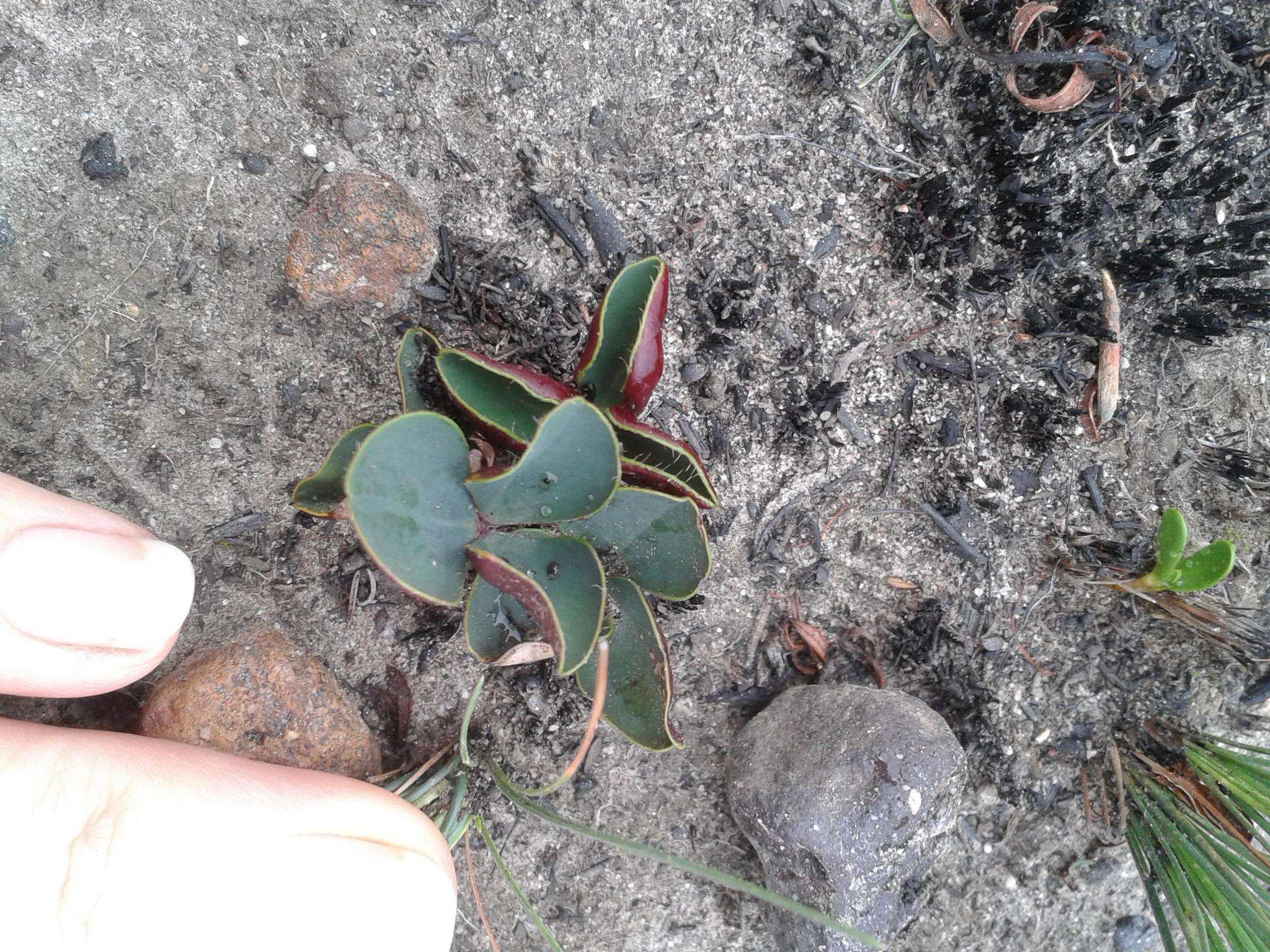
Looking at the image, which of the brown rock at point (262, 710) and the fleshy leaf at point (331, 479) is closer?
the fleshy leaf at point (331, 479)

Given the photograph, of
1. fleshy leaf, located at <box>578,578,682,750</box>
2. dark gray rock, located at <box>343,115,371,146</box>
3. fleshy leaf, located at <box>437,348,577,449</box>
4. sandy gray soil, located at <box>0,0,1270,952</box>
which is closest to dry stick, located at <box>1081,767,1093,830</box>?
sandy gray soil, located at <box>0,0,1270,952</box>

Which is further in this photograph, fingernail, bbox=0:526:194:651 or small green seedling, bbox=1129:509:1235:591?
small green seedling, bbox=1129:509:1235:591

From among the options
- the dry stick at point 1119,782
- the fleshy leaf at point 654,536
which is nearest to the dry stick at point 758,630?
the fleshy leaf at point 654,536

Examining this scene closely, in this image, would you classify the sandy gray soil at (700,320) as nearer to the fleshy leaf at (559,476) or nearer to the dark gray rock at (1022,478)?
the dark gray rock at (1022,478)

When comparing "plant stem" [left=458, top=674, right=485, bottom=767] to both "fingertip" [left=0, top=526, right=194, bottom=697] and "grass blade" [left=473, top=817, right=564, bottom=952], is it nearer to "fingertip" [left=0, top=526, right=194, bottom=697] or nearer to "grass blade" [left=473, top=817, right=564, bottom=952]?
"grass blade" [left=473, top=817, right=564, bottom=952]

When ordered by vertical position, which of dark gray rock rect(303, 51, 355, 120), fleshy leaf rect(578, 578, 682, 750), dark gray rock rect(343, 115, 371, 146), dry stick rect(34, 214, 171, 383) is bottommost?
fleshy leaf rect(578, 578, 682, 750)

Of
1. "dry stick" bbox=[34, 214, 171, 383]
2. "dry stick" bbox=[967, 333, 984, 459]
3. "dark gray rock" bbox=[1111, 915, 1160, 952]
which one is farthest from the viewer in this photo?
"dark gray rock" bbox=[1111, 915, 1160, 952]

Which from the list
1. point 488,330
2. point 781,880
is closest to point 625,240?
point 488,330
